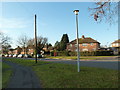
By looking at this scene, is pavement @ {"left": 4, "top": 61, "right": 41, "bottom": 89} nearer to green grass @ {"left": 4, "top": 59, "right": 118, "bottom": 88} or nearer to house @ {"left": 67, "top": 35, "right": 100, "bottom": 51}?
green grass @ {"left": 4, "top": 59, "right": 118, "bottom": 88}

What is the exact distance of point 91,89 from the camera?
5262mm

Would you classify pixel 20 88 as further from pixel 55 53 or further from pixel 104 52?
pixel 55 53

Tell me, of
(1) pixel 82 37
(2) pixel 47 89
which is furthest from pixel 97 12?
(1) pixel 82 37

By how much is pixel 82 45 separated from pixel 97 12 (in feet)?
155

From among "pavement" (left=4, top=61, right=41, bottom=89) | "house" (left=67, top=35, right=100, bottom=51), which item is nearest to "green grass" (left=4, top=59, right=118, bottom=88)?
"pavement" (left=4, top=61, right=41, bottom=89)

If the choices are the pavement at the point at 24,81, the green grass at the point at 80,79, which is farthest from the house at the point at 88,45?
the pavement at the point at 24,81

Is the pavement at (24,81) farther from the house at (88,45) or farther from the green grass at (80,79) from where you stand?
the house at (88,45)

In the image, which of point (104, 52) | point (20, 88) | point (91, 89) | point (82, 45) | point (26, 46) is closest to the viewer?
point (91, 89)

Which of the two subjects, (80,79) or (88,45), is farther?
(88,45)

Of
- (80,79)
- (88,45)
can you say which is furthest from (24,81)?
(88,45)

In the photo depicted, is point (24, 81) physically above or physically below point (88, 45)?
below

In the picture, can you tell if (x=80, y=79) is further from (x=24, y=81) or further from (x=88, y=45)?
(x=88, y=45)

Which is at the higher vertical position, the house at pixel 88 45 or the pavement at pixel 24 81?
the house at pixel 88 45

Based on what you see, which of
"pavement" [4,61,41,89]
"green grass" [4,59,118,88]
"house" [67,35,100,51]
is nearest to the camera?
"green grass" [4,59,118,88]
